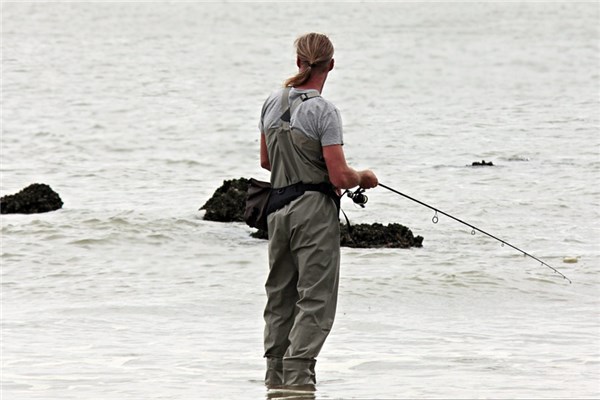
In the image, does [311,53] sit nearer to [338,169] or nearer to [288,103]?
[288,103]

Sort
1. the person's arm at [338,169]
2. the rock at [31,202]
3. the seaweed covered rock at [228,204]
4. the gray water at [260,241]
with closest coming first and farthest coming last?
1. the person's arm at [338,169]
2. the gray water at [260,241]
3. the seaweed covered rock at [228,204]
4. the rock at [31,202]

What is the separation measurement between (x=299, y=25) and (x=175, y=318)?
54693 mm

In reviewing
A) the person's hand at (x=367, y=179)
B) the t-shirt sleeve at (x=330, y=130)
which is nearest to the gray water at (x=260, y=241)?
the person's hand at (x=367, y=179)

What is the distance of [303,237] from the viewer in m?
6.55

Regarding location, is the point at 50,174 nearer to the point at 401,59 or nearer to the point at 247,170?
the point at 247,170

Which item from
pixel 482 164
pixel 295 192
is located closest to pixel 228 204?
pixel 482 164

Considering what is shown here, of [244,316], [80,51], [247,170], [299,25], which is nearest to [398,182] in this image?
[247,170]

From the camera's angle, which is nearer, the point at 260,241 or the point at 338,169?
the point at 338,169

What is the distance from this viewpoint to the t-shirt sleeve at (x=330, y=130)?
20.8 ft

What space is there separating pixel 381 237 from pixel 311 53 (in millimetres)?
7386

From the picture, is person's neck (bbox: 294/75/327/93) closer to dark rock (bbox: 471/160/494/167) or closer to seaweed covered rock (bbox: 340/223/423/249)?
seaweed covered rock (bbox: 340/223/423/249)

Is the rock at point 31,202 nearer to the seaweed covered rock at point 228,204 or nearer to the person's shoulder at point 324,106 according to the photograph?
the seaweed covered rock at point 228,204

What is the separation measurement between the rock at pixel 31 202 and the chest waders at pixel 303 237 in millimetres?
9707

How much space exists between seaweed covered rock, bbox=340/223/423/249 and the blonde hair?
704 centimetres
